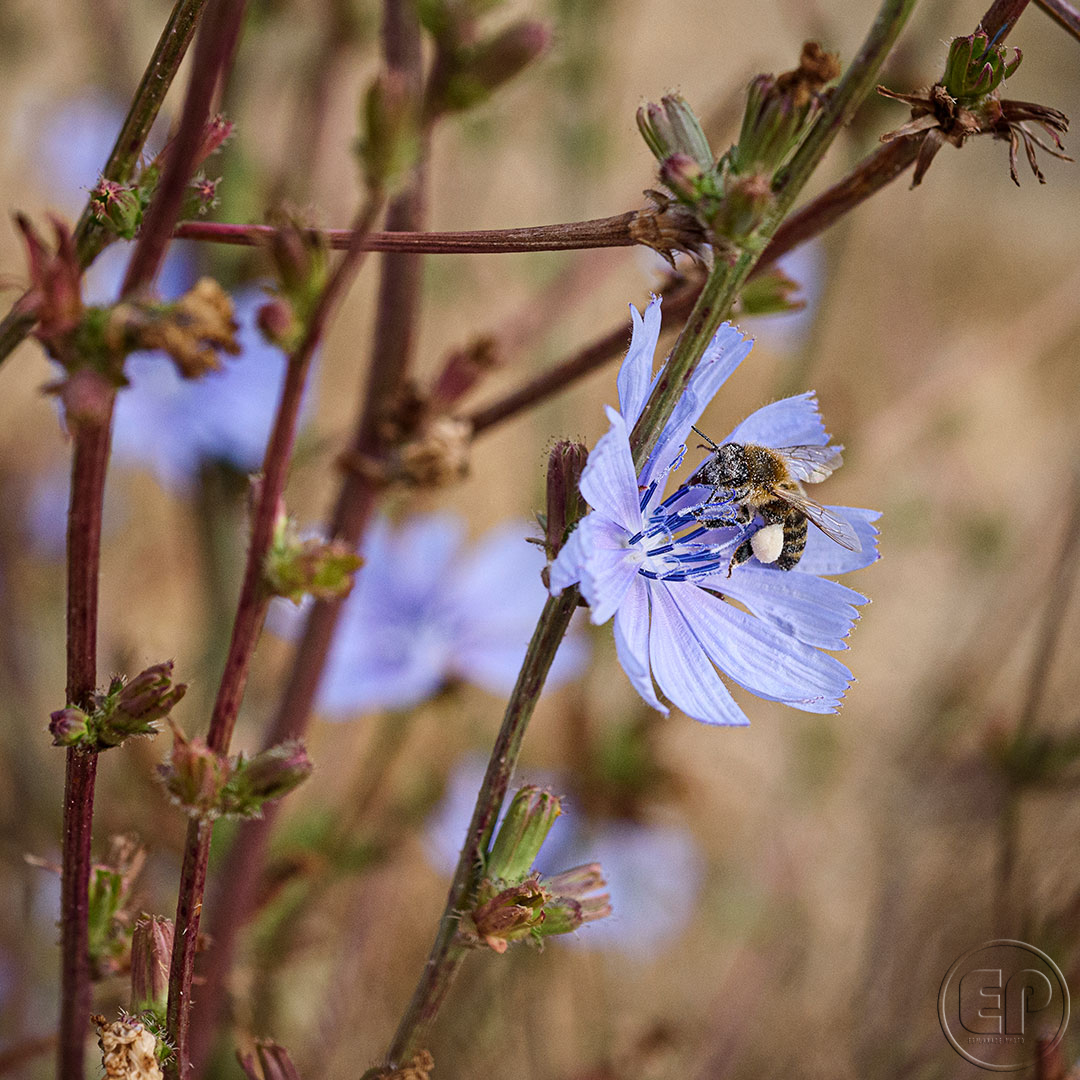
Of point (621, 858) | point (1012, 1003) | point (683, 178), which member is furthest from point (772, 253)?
point (621, 858)

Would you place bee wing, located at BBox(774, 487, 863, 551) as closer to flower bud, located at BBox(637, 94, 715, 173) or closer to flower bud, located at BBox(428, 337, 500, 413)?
flower bud, located at BBox(637, 94, 715, 173)

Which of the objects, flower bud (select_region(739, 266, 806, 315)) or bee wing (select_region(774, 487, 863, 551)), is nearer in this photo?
bee wing (select_region(774, 487, 863, 551))

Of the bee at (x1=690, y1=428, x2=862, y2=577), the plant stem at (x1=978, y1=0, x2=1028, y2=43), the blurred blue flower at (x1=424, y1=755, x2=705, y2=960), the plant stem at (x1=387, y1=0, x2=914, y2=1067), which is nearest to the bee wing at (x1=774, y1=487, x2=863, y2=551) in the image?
the bee at (x1=690, y1=428, x2=862, y2=577)

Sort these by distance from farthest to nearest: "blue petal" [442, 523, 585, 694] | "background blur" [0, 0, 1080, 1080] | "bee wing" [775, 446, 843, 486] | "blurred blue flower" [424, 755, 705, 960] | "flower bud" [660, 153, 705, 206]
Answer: "blurred blue flower" [424, 755, 705, 960] → "blue petal" [442, 523, 585, 694] → "background blur" [0, 0, 1080, 1080] → "bee wing" [775, 446, 843, 486] → "flower bud" [660, 153, 705, 206]

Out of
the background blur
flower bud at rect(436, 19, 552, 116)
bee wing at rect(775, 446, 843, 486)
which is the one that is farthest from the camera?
the background blur

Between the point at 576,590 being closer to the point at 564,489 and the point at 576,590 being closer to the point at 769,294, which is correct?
the point at 564,489
